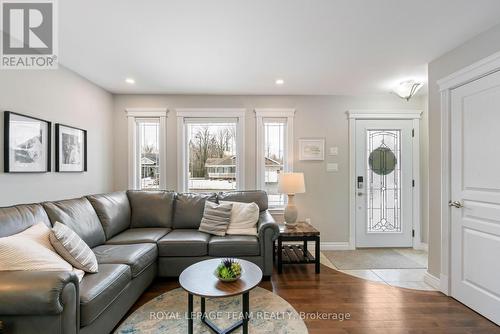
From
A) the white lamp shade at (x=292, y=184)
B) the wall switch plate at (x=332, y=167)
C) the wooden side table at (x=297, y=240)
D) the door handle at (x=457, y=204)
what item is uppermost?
the wall switch plate at (x=332, y=167)

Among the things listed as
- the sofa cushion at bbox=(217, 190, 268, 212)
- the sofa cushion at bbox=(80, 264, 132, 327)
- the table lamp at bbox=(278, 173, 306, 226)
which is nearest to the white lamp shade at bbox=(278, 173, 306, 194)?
the table lamp at bbox=(278, 173, 306, 226)

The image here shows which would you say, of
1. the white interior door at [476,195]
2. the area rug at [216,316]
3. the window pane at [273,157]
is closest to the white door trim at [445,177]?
the white interior door at [476,195]

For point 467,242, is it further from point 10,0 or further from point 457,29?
point 10,0

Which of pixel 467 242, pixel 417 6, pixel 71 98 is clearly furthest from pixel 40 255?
pixel 467 242

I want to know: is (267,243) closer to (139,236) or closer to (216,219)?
(216,219)

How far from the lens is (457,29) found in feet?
6.53

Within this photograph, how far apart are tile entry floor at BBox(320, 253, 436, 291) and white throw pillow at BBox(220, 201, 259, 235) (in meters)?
1.21

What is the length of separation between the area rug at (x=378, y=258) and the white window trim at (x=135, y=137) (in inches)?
114

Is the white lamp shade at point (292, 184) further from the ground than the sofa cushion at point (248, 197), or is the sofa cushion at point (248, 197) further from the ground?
the white lamp shade at point (292, 184)

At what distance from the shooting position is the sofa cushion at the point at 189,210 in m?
3.20

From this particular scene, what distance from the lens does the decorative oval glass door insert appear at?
3.71 metres

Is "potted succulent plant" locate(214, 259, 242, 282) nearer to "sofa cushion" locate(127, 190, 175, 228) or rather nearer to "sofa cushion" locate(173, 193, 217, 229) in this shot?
"sofa cushion" locate(173, 193, 217, 229)

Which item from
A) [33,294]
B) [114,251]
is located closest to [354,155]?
[114,251]

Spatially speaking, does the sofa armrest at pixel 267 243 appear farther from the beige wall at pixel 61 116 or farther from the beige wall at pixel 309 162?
the beige wall at pixel 61 116
